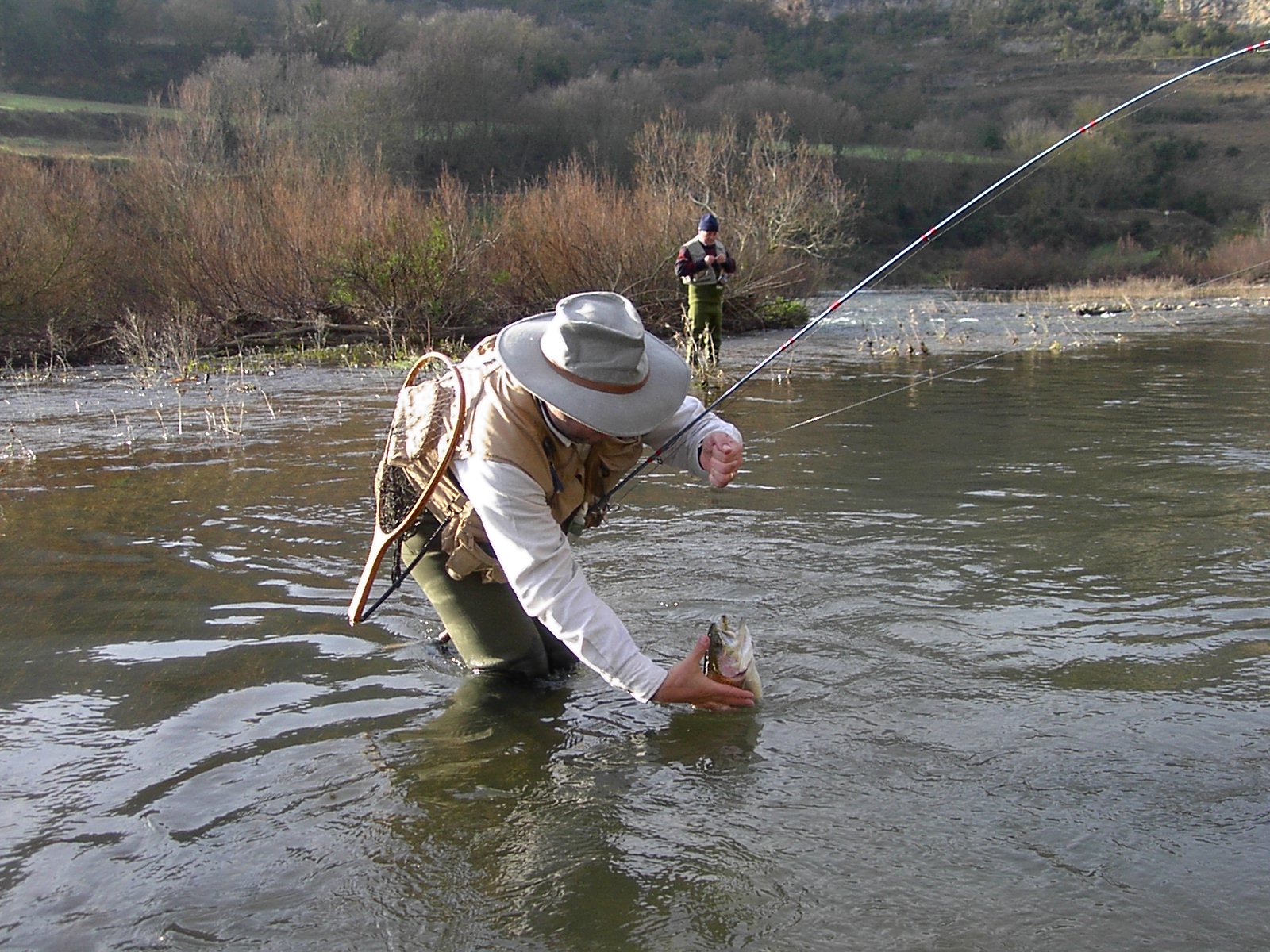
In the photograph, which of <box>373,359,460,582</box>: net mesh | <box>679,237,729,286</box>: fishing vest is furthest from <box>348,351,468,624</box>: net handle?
<box>679,237,729,286</box>: fishing vest

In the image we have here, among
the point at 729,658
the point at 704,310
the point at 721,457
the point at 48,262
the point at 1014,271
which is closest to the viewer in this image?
the point at 729,658

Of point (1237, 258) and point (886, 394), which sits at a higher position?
point (1237, 258)

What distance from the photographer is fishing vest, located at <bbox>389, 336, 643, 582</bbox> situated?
3469mm

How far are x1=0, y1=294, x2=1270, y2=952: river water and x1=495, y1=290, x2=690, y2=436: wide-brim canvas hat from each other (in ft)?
3.51

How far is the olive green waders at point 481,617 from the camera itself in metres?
4.23

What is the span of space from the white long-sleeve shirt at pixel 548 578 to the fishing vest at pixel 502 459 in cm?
7

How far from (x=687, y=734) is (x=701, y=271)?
34.1 ft

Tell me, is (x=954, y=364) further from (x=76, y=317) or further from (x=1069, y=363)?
(x=76, y=317)

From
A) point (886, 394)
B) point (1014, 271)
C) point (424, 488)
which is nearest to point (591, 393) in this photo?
point (424, 488)

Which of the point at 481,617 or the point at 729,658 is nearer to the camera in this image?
the point at 729,658

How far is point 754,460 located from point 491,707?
473 centimetres

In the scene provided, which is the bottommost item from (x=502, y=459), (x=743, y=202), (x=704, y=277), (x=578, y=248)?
(x=502, y=459)

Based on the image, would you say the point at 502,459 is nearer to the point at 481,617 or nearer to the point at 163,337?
the point at 481,617

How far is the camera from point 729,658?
376cm
